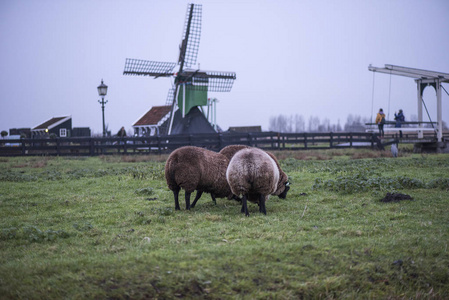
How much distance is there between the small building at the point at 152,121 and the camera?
48.6 m

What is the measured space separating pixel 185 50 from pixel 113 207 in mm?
28958

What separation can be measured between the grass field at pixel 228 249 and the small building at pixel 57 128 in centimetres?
5217

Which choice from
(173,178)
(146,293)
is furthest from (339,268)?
(173,178)

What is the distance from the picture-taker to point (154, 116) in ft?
169

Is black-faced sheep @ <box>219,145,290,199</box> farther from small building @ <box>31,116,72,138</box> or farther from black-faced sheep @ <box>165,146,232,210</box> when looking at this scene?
small building @ <box>31,116,72,138</box>

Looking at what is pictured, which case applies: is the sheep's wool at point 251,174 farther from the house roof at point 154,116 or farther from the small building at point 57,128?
the small building at point 57,128

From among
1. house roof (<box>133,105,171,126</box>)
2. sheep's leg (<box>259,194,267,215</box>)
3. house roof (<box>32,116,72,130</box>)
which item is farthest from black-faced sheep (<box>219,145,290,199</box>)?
house roof (<box>32,116,72,130</box>)

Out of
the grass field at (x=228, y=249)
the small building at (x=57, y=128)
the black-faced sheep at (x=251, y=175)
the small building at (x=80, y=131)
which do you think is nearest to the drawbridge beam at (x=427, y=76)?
the grass field at (x=228, y=249)

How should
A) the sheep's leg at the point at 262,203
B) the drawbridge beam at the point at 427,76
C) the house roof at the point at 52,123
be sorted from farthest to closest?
the house roof at the point at 52,123
the drawbridge beam at the point at 427,76
the sheep's leg at the point at 262,203

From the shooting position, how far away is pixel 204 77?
36688 millimetres

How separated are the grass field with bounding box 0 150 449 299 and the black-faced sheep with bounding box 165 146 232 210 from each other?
0.50 meters

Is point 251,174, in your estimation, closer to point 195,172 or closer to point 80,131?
point 195,172

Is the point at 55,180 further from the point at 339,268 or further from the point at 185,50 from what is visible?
the point at 185,50

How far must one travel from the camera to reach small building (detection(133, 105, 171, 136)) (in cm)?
4857
